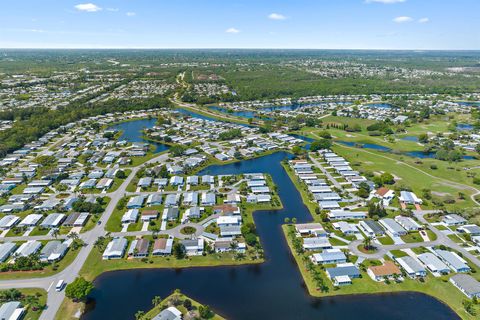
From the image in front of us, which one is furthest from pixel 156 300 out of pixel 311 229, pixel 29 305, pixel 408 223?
pixel 408 223

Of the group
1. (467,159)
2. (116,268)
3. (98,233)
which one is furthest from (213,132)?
(467,159)

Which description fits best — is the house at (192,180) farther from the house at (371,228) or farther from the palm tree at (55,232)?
the house at (371,228)

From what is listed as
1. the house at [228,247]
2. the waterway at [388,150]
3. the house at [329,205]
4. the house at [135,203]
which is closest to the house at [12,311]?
the house at [135,203]

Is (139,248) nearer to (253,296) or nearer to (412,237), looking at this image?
(253,296)

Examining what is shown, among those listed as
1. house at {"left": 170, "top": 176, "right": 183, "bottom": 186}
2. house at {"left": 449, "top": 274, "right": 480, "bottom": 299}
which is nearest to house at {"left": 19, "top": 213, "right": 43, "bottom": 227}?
house at {"left": 170, "top": 176, "right": 183, "bottom": 186}

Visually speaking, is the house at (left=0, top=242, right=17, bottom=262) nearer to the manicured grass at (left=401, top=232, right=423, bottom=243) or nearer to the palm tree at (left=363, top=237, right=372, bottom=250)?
the palm tree at (left=363, top=237, right=372, bottom=250)

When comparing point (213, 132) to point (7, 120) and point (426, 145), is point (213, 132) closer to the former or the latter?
point (426, 145)
